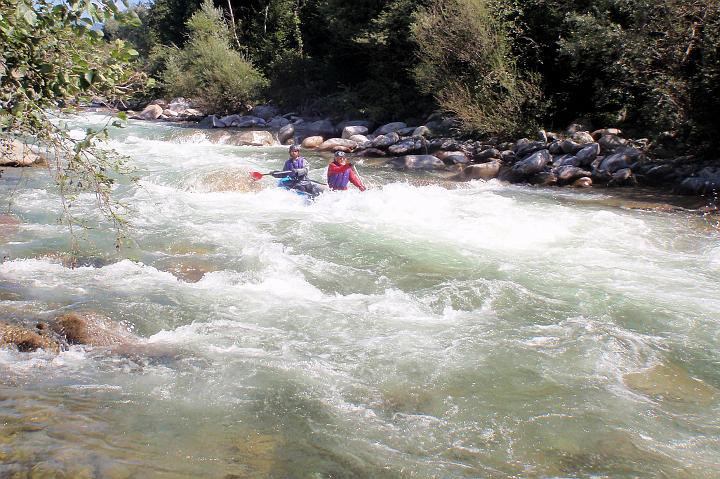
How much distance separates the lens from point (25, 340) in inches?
189

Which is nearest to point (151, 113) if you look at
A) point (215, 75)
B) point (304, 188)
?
point (215, 75)

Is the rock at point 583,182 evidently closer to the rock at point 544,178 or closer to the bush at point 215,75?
the rock at point 544,178

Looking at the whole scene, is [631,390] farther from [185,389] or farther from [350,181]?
[350,181]

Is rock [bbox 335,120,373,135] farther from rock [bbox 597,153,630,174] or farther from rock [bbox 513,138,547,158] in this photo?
rock [bbox 597,153,630,174]

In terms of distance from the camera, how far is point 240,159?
15734 millimetres

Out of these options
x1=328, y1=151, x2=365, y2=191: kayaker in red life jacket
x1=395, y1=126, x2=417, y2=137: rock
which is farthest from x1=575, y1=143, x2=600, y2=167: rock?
x1=395, y1=126, x2=417, y2=137: rock

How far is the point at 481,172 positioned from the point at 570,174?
6.10 feet

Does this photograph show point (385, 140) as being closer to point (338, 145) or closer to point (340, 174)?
point (338, 145)

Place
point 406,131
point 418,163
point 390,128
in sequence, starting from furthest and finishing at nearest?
point 390,128 → point 406,131 → point 418,163

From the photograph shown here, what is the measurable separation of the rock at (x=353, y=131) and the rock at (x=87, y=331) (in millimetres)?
13918

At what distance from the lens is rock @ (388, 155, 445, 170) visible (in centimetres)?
1483

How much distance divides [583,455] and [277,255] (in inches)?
190

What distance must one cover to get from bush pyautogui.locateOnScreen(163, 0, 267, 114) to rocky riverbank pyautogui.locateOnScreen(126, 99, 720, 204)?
5841mm

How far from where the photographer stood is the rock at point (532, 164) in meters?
13.2
